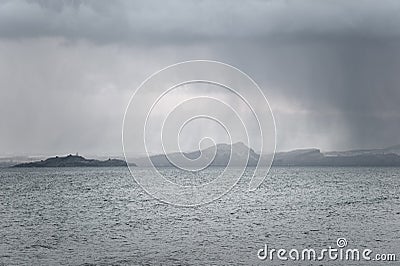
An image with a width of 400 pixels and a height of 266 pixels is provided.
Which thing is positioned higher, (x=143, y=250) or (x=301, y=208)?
(x=301, y=208)

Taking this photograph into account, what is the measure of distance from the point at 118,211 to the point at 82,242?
29.2 metres

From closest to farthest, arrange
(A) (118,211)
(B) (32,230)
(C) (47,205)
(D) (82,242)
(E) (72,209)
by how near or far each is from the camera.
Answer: (D) (82,242), (B) (32,230), (A) (118,211), (E) (72,209), (C) (47,205)

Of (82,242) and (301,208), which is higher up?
(301,208)

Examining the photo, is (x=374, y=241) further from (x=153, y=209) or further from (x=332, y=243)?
(x=153, y=209)

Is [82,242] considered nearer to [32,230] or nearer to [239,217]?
[32,230]

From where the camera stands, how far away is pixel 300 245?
1777 inches

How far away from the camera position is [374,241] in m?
46.9

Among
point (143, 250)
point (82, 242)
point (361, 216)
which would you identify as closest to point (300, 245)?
point (143, 250)

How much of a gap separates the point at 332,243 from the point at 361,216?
23.6 m

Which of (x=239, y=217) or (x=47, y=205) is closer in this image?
(x=239, y=217)

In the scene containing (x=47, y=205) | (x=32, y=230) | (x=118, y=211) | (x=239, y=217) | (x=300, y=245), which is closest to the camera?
(x=300, y=245)

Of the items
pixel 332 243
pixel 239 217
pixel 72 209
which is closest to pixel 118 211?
pixel 72 209

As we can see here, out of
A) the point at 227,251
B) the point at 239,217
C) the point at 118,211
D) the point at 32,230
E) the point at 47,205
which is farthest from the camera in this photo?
the point at 47,205

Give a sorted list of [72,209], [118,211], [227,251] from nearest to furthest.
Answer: [227,251] → [118,211] → [72,209]
